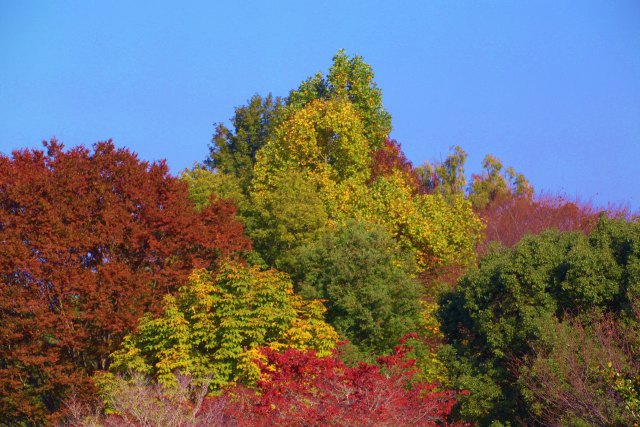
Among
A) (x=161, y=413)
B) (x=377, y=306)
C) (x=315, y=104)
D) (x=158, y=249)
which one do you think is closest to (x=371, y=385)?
(x=161, y=413)

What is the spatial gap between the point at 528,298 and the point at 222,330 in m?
9.53

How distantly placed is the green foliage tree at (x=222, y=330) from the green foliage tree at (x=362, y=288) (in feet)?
7.19

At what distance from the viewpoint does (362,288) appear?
34250mm

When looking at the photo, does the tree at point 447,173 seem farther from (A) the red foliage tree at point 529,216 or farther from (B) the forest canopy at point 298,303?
(B) the forest canopy at point 298,303

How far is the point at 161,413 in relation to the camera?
2372 centimetres

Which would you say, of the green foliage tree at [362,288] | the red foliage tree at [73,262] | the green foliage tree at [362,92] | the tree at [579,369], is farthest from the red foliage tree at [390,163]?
the tree at [579,369]

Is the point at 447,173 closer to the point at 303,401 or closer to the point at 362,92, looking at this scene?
the point at 362,92

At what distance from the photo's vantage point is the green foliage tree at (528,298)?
89.9 ft

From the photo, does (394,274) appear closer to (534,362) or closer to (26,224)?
(534,362)

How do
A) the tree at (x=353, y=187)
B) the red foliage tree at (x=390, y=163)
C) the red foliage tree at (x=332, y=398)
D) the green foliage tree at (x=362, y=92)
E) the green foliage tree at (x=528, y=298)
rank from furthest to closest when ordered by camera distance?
the red foliage tree at (x=390, y=163) < the green foliage tree at (x=362, y=92) < the tree at (x=353, y=187) < the green foliage tree at (x=528, y=298) < the red foliage tree at (x=332, y=398)

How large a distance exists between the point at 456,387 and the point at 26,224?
15.0m

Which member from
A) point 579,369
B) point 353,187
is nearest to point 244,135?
point 353,187

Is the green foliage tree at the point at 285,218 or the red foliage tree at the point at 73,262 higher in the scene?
the green foliage tree at the point at 285,218

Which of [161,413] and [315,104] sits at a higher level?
[315,104]
